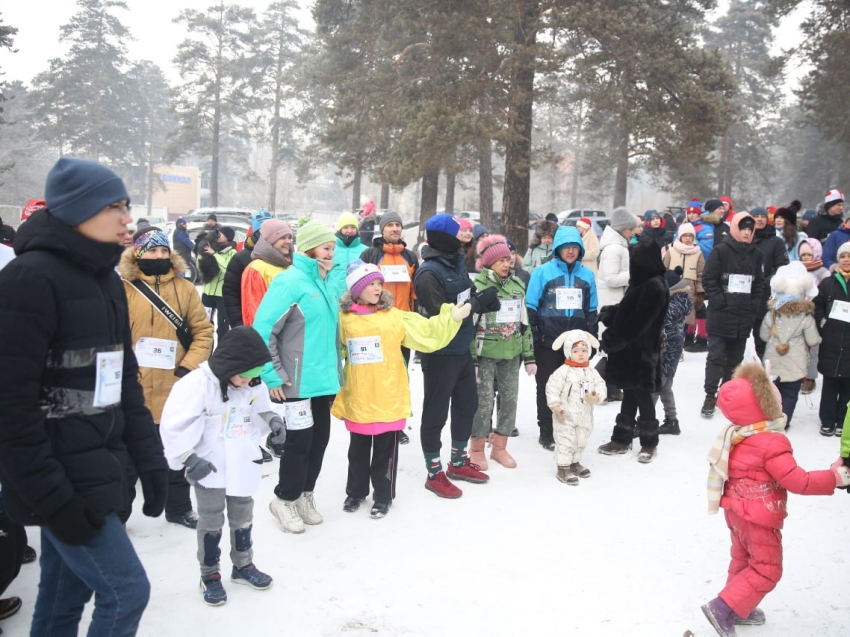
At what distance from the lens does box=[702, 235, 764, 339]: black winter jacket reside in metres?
7.31

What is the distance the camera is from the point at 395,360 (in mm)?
4910

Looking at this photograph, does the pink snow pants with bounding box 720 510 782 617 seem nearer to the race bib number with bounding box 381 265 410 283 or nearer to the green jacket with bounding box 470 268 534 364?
the green jacket with bounding box 470 268 534 364

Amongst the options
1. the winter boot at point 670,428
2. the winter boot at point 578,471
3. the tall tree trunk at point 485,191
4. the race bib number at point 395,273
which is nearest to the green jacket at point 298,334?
the race bib number at point 395,273

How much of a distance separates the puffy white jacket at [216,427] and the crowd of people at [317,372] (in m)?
0.01

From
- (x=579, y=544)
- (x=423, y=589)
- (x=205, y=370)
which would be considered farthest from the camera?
(x=579, y=544)

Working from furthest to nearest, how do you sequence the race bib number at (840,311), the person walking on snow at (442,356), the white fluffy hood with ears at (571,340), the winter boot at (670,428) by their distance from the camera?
1. the winter boot at (670,428)
2. the race bib number at (840,311)
3. the white fluffy hood with ears at (571,340)
4. the person walking on snow at (442,356)

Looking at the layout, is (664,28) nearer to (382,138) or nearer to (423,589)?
(382,138)

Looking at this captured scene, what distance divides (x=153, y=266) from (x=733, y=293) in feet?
19.1

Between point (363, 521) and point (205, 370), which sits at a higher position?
point (205, 370)

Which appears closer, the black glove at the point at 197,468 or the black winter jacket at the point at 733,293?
the black glove at the point at 197,468

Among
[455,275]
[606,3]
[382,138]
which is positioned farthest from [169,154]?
[455,275]

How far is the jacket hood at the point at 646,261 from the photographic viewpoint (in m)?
6.03

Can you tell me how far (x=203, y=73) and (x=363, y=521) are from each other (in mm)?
46523

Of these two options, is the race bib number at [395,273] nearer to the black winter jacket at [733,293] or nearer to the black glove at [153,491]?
the black winter jacket at [733,293]
